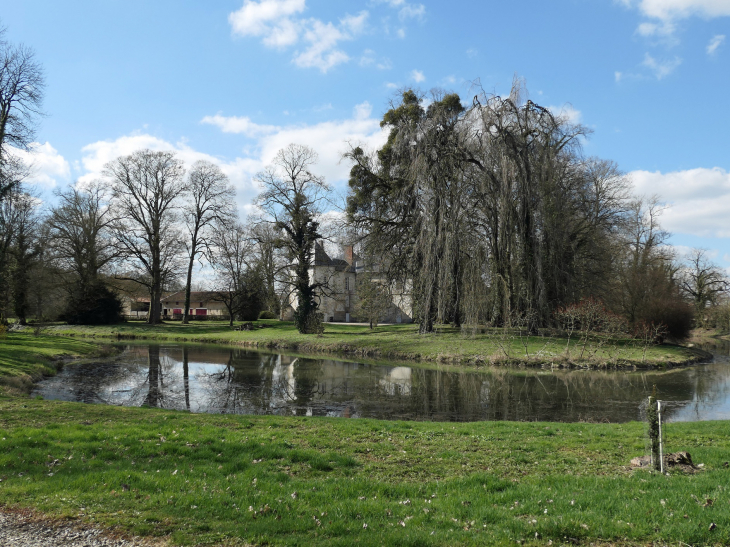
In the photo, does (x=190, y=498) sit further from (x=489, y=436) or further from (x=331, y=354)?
(x=331, y=354)

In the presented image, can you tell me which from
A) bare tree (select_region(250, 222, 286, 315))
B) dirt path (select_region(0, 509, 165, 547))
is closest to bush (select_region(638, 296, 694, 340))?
bare tree (select_region(250, 222, 286, 315))

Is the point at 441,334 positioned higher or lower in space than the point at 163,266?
lower

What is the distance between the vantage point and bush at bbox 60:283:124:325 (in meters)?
41.3

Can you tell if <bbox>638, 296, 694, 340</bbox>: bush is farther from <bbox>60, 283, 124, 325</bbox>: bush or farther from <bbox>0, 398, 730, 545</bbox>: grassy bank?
<bbox>60, 283, 124, 325</bbox>: bush

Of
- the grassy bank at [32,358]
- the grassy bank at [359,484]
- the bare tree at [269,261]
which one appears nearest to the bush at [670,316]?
the grassy bank at [359,484]

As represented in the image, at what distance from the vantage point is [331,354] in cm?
2666

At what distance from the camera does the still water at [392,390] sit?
12.2m

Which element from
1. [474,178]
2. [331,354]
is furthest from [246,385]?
[474,178]

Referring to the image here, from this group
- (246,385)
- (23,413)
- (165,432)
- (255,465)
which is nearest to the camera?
(255,465)

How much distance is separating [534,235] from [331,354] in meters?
12.2

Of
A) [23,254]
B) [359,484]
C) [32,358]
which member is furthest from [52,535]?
Result: [23,254]

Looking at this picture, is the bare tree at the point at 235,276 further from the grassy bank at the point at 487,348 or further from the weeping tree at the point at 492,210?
the weeping tree at the point at 492,210

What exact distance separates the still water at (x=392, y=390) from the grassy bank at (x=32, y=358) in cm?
54

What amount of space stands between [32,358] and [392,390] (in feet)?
43.3
